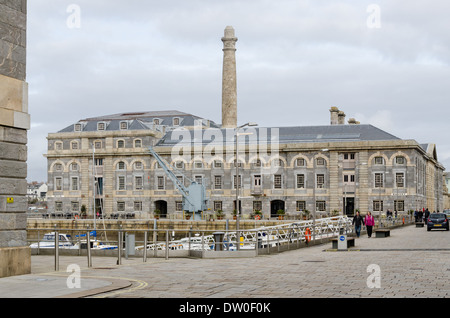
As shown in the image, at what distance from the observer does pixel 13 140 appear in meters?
15.8

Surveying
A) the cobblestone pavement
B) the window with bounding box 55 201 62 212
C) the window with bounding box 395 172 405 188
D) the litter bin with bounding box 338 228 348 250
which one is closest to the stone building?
the window with bounding box 395 172 405 188

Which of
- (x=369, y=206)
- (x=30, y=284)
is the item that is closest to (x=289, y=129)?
(x=369, y=206)

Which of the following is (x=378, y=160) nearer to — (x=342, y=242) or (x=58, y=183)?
(x=58, y=183)

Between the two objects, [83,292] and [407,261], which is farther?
[407,261]

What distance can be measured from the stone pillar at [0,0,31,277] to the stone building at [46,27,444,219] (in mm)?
63469

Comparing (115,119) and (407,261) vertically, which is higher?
(115,119)

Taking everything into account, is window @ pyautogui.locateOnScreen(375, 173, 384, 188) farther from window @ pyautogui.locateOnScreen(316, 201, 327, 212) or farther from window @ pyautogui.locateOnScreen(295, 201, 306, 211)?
window @ pyautogui.locateOnScreen(295, 201, 306, 211)

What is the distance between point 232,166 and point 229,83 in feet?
38.0

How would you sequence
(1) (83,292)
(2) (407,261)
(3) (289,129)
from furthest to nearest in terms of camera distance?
(3) (289,129) < (2) (407,261) < (1) (83,292)

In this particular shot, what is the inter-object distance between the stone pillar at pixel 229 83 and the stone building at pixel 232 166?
0.14 metres

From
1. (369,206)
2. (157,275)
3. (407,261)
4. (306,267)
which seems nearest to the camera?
(157,275)
